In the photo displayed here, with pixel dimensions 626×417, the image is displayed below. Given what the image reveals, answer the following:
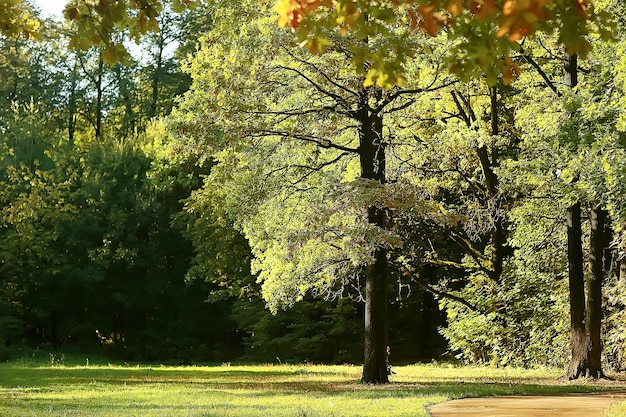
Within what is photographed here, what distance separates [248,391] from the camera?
14.3 metres

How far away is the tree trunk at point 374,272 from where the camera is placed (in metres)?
15.7

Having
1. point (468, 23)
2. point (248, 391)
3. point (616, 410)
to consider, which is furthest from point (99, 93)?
point (468, 23)

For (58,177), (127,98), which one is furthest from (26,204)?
(127,98)

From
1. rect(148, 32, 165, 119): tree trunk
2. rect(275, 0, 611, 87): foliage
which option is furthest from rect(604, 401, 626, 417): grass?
rect(148, 32, 165, 119): tree trunk

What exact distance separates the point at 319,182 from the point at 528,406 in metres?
6.69

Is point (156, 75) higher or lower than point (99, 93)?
higher

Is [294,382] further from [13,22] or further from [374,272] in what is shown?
[13,22]

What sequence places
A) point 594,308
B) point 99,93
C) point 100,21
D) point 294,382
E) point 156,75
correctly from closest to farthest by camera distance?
point 100,21
point 594,308
point 294,382
point 156,75
point 99,93

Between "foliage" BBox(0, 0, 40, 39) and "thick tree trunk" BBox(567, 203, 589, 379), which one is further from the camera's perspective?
"thick tree trunk" BBox(567, 203, 589, 379)

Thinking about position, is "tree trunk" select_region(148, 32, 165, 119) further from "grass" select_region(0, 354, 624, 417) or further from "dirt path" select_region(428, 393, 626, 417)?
"dirt path" select_region(428, 393, 626, 417)

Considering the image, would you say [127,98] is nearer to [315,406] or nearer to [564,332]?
[564,332]

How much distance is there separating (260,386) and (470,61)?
11857 millimetres

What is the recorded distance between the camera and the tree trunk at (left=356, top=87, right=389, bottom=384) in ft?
51.5

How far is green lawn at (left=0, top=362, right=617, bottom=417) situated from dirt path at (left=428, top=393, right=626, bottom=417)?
0.40 m
